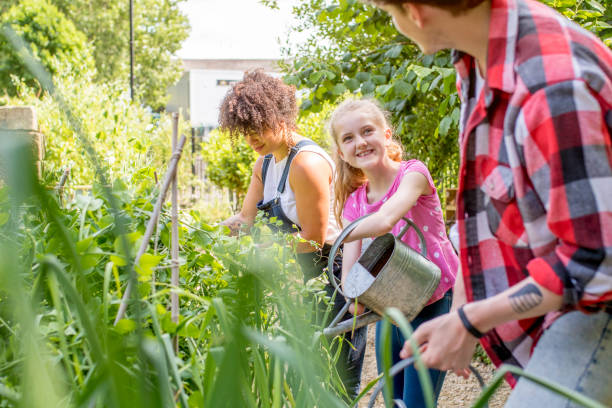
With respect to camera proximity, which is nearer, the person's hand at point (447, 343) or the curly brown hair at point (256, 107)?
the person's hand at point (447, 343)

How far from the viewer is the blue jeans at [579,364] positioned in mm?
861

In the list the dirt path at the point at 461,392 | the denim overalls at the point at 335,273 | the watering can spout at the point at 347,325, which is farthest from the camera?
the dirt path at the point at 461,392

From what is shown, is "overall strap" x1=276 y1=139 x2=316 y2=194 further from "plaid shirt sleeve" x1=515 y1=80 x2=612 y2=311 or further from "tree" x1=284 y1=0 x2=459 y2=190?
"plaid shirt sleeve" x1=515 y1=80 x2=612 y2=311

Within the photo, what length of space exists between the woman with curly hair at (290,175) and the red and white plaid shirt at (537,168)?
1216mm

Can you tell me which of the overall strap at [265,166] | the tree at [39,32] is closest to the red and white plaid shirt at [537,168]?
the overall strap at [265,166]

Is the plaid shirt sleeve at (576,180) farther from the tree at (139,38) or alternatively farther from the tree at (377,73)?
the tree at (139,38)

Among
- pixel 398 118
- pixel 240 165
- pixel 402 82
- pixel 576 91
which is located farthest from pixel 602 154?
pixel 240 165

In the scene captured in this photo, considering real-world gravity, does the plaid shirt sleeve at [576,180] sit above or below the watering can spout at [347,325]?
above

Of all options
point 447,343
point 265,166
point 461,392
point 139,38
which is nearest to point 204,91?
point 139,38

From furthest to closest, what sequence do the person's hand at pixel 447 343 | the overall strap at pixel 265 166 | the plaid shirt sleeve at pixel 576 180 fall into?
the overall strap at pixel 265 166 → the person's hand at pixel 447 343 → the plaid shirt sleeve at pixel 576 180

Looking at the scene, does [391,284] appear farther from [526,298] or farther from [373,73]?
[373,73]

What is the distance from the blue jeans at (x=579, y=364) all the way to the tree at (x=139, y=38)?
2166cm

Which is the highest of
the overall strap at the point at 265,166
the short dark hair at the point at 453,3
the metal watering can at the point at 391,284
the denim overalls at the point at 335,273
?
the short dark hair at the point at 453,3

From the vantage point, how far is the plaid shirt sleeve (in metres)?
0.76
